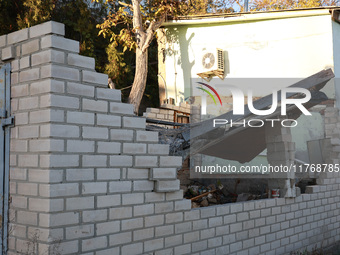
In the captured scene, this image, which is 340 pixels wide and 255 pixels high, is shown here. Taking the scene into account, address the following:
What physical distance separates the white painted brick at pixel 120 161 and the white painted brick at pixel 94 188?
0.80 ft

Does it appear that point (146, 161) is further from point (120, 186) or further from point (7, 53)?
point (7, 53)

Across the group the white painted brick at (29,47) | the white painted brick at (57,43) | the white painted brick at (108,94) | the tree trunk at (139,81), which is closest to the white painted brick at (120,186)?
the white painted brick at (108,94)

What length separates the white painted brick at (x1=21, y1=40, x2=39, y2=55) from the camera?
4074 mm

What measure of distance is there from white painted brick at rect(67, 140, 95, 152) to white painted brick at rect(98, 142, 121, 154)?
0.10 metres

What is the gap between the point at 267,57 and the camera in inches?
460

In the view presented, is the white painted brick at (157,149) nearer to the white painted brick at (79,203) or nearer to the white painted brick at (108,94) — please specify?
the white painted brick at (108,94)

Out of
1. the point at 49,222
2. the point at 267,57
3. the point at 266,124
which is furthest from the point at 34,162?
the point at 267,57

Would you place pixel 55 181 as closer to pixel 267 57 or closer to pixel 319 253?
pixel 319 253

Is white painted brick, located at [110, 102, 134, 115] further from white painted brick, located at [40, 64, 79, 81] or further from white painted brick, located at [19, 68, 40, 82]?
white painted brick, located at [19, 68, 40, 82]

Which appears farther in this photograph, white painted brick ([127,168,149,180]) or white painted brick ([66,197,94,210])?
white painted brick ([127,168,149,180])

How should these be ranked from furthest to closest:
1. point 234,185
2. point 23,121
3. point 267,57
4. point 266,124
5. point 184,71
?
point 184,71 < point 267,57 < point 234,185 < point 266,124 < point 23,121

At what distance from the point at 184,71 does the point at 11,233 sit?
906 centimetres

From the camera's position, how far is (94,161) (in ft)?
13.7

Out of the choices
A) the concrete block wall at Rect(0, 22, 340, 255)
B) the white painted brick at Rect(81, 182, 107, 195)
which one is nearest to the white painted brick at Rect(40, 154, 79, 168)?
the concrete block wall at Rect(0, 22, 340, 255)
